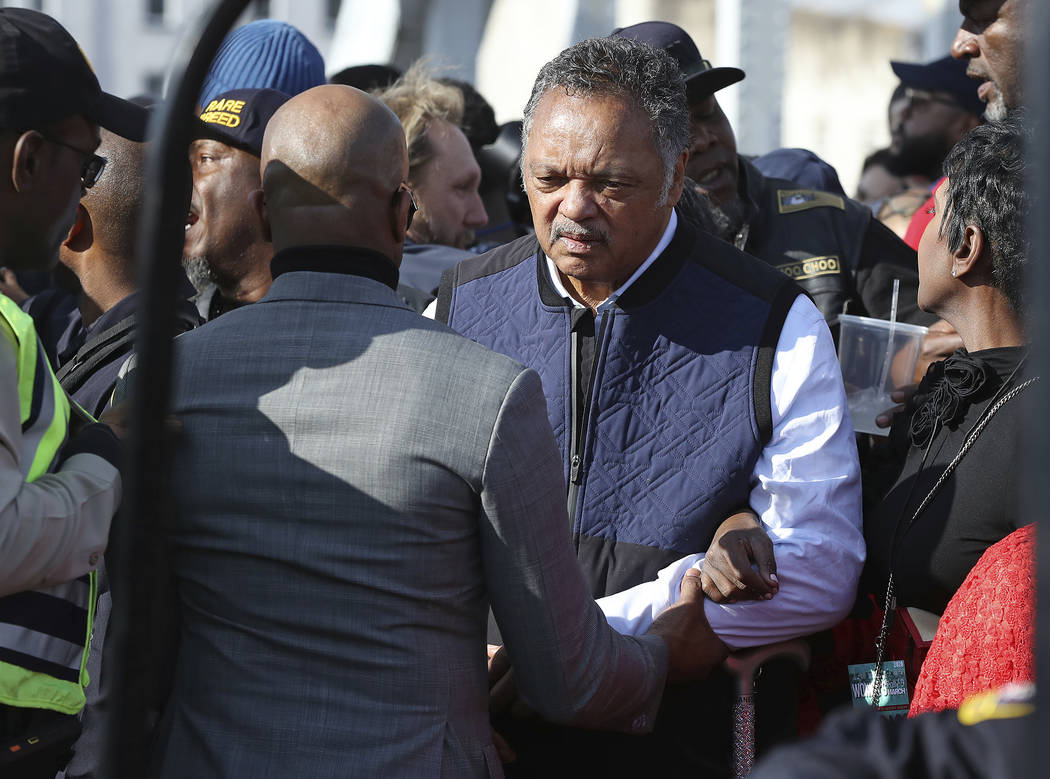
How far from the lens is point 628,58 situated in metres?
2.74

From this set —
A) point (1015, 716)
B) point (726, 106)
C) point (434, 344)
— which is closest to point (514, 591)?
point (434, 344)

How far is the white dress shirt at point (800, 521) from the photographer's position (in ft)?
8.11

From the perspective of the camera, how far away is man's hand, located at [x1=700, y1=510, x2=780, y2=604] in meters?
2.38

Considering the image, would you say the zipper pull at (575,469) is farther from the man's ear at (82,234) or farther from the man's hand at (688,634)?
the man's ear at (82,234)

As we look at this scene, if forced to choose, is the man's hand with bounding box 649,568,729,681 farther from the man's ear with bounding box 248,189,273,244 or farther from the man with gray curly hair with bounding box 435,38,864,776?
the man's ear with bounding box 248,189,273,244

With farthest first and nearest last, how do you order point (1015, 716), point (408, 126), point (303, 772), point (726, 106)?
1. point (726, 106)
2. point (408, 126)
3. point (303, 772)
4. point (1015, 716)

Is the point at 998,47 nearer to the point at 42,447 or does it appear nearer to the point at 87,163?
the point at 87,163

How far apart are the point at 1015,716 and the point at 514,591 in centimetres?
98

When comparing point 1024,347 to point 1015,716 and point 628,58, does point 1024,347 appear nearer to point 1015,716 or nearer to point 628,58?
point 628,58

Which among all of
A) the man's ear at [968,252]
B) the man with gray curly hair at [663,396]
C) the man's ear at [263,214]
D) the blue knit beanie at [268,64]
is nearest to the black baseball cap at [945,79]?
the blue knit beanie at [268,64]

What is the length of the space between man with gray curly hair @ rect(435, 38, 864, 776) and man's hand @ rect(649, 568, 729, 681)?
0.12 feet

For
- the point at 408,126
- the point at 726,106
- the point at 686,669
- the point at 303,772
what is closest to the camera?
the point at 303,772

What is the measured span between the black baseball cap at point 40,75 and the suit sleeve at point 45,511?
0.50m

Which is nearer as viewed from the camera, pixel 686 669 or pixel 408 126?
pixel 686 669
